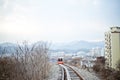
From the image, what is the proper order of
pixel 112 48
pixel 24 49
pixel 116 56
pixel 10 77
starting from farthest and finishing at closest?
pixel 112 48, pixel 116 56, pixel 24 49, pixel 10 77

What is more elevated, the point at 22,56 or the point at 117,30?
the point at 117,30

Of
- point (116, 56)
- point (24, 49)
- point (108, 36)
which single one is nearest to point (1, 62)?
point (24, 49)

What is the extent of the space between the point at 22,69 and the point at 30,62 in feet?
1.96

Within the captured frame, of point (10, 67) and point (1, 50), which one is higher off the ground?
point (1, 50)

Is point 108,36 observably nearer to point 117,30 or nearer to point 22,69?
point 117,30

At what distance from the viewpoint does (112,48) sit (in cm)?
2992

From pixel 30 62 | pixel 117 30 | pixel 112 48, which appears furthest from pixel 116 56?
pixel 30 62

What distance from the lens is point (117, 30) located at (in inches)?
1222

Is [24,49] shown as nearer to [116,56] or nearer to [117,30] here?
[116,56]

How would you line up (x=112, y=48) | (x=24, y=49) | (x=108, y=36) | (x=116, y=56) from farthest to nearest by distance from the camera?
1. (x=108, y=36)
2. (x=112, y=48)
3. (x=116, y=56)
4. (x=24, y=49)

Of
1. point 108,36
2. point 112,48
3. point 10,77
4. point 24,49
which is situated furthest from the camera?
point 108,36

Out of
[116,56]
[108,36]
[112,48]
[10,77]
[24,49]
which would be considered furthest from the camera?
[108,36]

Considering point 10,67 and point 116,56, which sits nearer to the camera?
point 10,67

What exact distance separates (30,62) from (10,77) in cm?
102
